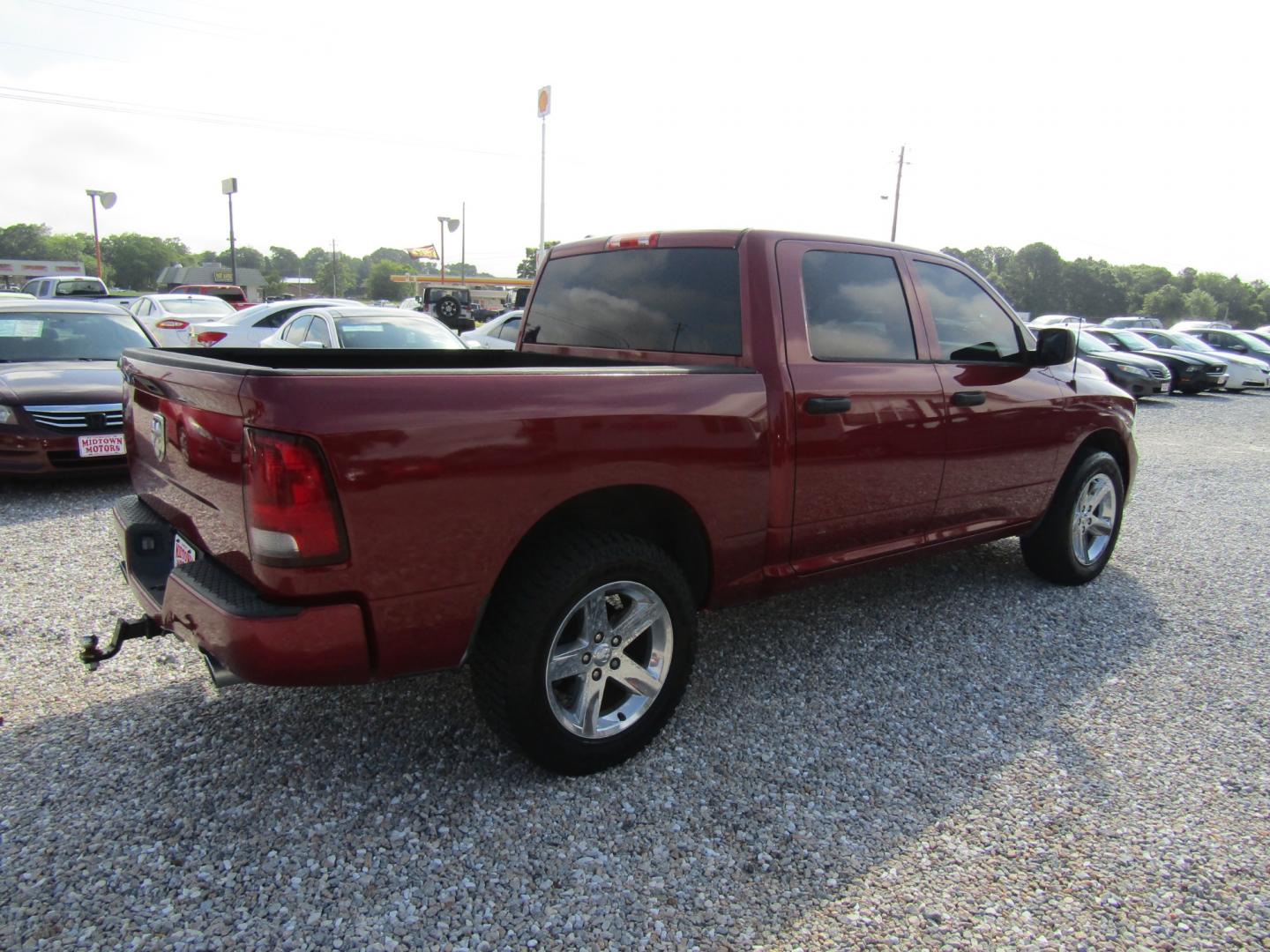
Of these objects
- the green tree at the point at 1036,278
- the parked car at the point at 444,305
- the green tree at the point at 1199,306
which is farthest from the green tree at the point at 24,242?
the green tree at the point at 1199,306

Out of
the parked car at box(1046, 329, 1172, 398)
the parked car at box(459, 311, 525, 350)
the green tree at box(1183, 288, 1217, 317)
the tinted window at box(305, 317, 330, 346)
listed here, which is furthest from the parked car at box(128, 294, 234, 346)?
the green tree at box(1183, 288, 1217, 317)

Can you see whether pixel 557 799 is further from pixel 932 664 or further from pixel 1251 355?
pixel 1251 355

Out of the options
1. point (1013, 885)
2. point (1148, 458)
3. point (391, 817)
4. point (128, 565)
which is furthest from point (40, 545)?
point (1148, 458)

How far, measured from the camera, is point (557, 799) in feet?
8.61

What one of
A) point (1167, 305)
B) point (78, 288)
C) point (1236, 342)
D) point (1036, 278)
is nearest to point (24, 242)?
point (78, 288)

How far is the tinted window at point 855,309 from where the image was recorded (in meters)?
3.31

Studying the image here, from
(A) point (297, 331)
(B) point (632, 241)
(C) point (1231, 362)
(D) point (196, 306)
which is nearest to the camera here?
(B) point (632, 241)

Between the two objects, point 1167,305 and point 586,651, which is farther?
point 1167,305

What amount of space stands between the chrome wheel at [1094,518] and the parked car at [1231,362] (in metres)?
18.9

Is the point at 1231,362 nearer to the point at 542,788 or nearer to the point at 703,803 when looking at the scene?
the point at 703,803

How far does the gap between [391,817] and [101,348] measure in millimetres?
6344

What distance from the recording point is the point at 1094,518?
4797 mm

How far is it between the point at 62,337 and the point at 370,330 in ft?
8.52

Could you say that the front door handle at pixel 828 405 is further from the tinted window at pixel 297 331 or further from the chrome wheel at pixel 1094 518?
the tinted window at pixel 297 331
